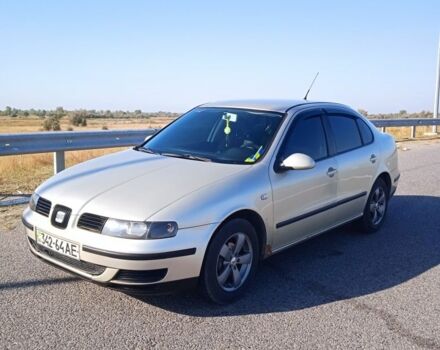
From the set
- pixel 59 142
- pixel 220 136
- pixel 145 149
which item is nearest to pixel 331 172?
pixel 220 136

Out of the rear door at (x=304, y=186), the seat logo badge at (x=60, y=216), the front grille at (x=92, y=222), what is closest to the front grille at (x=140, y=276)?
the front grille at (x=92, y=222)

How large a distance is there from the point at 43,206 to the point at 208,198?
134 cm

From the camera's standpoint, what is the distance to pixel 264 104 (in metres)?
5.20

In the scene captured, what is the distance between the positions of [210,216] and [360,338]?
53.2 inches

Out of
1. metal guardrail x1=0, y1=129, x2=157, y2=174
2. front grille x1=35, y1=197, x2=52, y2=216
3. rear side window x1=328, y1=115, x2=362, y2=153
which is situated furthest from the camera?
metal guardrail x1=0, y1=129, x2=157, y2=174

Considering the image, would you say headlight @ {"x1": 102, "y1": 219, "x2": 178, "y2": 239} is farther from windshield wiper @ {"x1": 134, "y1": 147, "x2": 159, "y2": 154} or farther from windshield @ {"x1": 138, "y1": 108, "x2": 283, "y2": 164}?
windshield wiper @ {"x1": 134, "y1": 147, "x2": 159, "y2": 154}

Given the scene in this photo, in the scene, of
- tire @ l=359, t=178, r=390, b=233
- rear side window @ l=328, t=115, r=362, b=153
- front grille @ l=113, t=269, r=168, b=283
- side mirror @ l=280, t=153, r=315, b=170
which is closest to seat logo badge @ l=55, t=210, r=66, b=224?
front grille @ l=113, t=269, r=168, b=283

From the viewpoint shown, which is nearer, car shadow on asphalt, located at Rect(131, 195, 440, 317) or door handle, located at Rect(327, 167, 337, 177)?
car shadow on asphalt, located at Rect(131, 195, 440, 317)

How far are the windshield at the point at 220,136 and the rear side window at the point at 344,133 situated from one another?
891mm

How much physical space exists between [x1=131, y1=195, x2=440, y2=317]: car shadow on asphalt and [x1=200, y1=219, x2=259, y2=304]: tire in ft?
0.36

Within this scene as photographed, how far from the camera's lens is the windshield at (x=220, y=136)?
4551 mm

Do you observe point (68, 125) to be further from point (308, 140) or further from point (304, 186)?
point (304, 186)

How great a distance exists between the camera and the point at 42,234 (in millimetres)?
3836

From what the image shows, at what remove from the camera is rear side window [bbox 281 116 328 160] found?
4.69m
